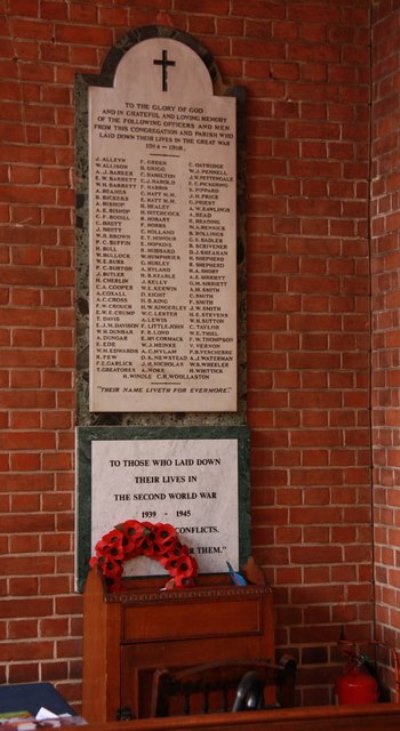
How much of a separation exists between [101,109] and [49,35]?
0.34m

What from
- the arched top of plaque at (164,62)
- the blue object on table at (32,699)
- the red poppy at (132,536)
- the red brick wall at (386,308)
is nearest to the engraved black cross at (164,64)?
the arched top of plaque at (164,62)

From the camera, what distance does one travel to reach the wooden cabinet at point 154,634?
138 inches

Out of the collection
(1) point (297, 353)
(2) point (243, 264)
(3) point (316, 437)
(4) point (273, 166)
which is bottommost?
(3) point (316, 437)

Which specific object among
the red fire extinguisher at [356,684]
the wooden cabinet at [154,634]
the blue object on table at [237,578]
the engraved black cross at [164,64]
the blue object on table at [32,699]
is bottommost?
the red fire extinguisher at [356,684]

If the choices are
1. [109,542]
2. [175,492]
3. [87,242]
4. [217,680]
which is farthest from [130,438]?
[217,680]

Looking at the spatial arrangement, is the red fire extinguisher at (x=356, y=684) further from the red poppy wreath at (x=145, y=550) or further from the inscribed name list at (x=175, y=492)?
the red poppy wreath at (x=145, y=550)

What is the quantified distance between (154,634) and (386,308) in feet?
5.21

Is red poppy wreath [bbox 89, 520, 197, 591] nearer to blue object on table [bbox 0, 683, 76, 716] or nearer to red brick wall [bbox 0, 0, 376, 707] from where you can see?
red brick wall [bbox 0, 0, 376, 707]

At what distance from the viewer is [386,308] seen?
165 inches

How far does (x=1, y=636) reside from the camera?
12.5ft

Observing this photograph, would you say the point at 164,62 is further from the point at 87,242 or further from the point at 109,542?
the point at 109,542

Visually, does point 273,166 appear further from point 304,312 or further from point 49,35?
point 49,35

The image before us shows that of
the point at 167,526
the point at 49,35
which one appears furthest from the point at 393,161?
the point at 167,526

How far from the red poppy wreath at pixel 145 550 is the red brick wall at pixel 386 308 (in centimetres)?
81
